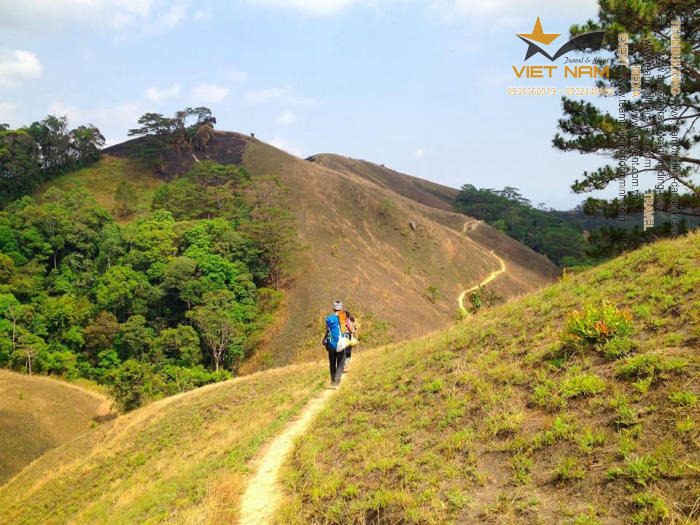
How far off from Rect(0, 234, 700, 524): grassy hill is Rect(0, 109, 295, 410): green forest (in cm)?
2736

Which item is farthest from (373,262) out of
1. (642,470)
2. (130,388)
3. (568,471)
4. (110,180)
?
(110,180)

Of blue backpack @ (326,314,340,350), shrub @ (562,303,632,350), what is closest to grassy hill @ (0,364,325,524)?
blue backpack @ (326,314,340,350)

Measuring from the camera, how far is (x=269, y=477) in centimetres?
834

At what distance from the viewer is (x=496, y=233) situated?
9425 cm

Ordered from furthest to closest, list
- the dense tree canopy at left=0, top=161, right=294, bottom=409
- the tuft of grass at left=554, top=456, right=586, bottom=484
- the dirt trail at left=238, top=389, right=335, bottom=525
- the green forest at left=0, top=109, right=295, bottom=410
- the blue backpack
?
the dense tree canopy at left=0, top=161, right=294, bottom=409
the green forest at left=0, top=109, right=295, bottom=410
the blue backpack
the dirt trail at left=238, top=389, right=335, bottom=525
the tuft of grass at left=554, top=456, right=586, bottom=484

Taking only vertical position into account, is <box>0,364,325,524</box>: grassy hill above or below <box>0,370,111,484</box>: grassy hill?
above

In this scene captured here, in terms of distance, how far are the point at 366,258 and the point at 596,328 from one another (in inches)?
2149

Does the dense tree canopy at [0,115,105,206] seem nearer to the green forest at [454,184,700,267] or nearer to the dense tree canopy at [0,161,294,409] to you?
the dense tree canopy at [0,161,294,409]

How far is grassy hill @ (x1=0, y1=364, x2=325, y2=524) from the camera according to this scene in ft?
28.1

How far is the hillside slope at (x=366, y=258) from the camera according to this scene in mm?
47156

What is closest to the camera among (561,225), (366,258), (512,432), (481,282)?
(512,432)

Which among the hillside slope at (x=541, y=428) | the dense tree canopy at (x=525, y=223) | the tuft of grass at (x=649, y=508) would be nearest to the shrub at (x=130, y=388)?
the hillside slope at (x=541, y=428)

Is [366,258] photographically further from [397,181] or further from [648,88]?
[397,181]

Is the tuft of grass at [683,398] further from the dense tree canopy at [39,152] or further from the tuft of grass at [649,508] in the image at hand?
the dense tree canopy at [39,152]
